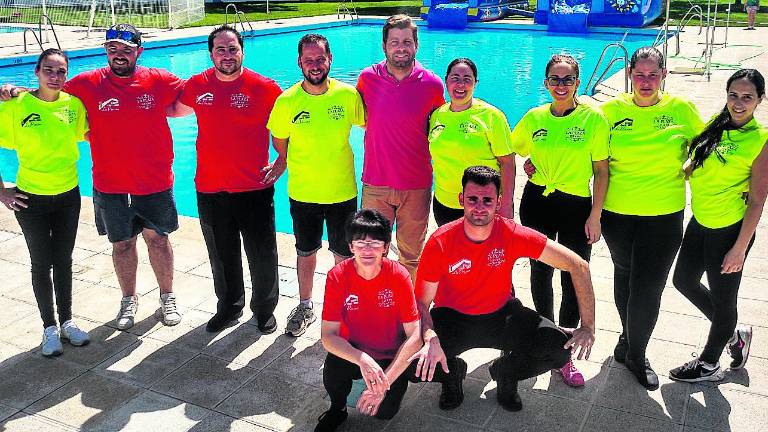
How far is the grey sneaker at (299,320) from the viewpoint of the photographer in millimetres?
4652

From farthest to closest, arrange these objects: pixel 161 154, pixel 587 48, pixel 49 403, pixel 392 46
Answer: pixel 587 48 → pixel 161 154 → pixel 392 46 → pixel 49 403

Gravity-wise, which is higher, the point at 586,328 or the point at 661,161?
the point at 661,161

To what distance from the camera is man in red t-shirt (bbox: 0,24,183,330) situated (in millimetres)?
4445

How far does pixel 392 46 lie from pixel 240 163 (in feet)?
3.88

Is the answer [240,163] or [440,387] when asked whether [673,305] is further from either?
[240,163]

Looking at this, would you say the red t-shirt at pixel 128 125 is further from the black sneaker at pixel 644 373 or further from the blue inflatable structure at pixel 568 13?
the blue inflatable structure at pixel 568 13

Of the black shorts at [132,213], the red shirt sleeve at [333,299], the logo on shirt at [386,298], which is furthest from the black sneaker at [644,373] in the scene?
the black shorts at [132,213]

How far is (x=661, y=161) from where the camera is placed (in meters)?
3.70

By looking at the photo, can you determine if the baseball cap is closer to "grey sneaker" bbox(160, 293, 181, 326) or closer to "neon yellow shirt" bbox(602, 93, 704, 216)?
"grey sneaker" bbox(160, 293, 181, 326)

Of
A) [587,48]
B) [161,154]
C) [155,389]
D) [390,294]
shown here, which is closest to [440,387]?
[390,294]

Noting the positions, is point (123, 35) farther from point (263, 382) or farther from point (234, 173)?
point (263, 382)

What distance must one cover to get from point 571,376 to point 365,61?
1782 centimetres

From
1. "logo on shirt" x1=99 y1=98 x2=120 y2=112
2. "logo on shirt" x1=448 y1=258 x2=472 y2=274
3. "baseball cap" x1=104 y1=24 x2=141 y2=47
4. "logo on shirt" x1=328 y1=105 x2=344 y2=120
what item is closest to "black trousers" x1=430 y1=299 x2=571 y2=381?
"logo on shirt" x1=448 y1=258 x2=472 y2=274

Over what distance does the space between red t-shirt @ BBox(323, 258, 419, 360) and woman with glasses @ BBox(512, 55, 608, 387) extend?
97 cm
